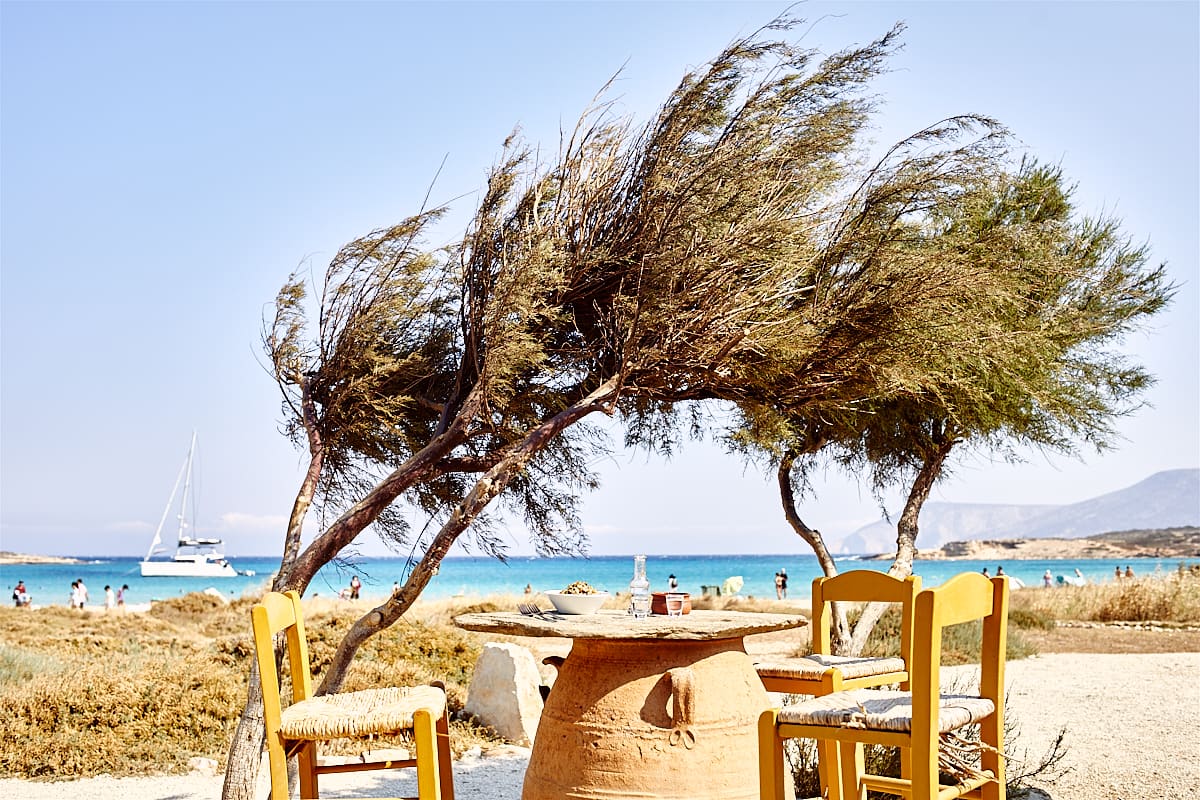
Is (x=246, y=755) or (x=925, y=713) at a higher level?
(x=925, y=713)

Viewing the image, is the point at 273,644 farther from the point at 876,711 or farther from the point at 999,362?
the point at 999,362

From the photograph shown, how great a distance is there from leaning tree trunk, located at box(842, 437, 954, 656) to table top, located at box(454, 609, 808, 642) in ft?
12.1

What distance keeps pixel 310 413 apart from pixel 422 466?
793 mm

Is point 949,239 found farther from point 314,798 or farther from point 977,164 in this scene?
point 314,798

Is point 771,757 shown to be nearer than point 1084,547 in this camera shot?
Yes

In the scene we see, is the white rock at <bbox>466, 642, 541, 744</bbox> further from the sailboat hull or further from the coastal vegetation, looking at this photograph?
the sailboat hull

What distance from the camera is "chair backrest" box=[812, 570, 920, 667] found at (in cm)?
451

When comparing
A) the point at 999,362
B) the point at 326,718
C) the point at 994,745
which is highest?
the point at 999,362

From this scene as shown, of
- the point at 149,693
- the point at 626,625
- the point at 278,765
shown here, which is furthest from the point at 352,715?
the point at 149,693

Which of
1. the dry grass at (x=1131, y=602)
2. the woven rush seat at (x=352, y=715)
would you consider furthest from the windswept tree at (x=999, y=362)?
the dry grass at (x=1131, y=602)

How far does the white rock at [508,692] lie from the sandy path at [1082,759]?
28 cm

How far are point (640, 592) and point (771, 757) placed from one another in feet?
4.83

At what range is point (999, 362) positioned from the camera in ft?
21.9

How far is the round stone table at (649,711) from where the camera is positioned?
4062mm
